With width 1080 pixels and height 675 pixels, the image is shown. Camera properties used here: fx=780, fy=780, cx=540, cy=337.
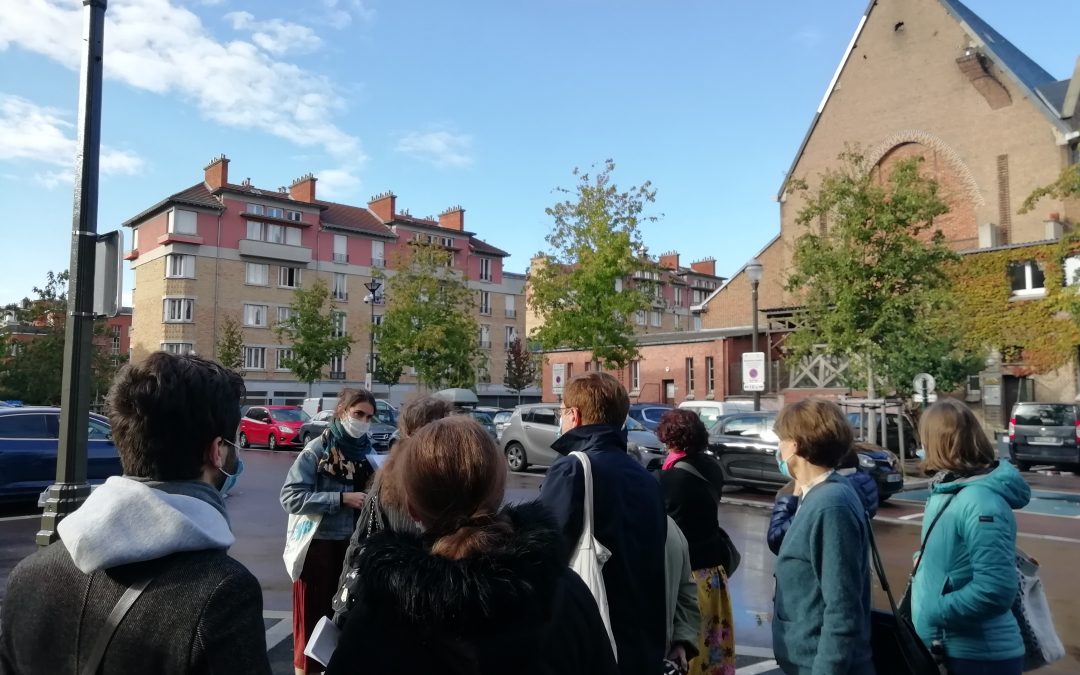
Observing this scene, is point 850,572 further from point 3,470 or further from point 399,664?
point 3,470

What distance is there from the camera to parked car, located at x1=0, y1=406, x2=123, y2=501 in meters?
11.6

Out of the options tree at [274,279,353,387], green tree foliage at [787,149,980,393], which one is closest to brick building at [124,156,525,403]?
tree at [274,279,353,387]

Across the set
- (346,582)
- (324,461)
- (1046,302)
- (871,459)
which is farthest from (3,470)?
(1046,302)

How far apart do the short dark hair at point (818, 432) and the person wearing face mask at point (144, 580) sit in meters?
2.26

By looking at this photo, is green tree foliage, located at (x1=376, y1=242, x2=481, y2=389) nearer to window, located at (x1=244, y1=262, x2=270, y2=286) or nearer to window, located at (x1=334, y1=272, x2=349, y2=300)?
window, located at (x1=244, y1=262, x2=270, y2=286)

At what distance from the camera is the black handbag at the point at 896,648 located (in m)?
2.83

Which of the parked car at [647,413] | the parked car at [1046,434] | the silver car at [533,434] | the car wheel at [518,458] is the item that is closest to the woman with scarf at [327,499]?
the silver car at [533,434]

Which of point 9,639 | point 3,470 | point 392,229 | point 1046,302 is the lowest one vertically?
point 3,470

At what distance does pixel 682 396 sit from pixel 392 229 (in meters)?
31.8

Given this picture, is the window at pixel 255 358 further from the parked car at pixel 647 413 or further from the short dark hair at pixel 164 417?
the short dark hair at pixel 164 417

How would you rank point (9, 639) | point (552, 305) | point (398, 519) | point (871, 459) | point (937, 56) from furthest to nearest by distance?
1. point (937, 56)
2. point (552, 305)
3. point (871, 459)
4. point (398, 519)
5. point (9, 639)

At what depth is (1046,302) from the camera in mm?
19375

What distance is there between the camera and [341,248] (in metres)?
58.5

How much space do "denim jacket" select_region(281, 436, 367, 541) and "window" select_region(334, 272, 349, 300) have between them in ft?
182
